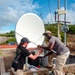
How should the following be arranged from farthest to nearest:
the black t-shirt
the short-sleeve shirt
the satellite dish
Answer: the satellite dish, the short-sleeve shirt, the black t-shirt

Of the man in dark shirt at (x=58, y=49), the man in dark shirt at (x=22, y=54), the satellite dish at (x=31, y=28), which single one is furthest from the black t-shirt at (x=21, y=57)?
the satellite dish at (x=31, y=28)

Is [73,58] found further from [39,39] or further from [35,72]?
[35,72]

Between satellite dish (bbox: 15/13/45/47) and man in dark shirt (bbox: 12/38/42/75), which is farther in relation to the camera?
satellite dish (bbox: 15/13/45/47)

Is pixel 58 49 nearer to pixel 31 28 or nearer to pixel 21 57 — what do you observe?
pixel 21 57

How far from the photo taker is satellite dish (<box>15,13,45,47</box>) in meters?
9.98

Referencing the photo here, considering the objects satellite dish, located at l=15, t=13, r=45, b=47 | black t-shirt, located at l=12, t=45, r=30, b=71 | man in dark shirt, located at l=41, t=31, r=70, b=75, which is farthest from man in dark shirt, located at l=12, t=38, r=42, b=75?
satellite dish, located at l=15, t=13, r=45, b=47

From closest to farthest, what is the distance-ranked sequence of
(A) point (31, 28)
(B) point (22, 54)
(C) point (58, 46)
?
1. (B) point (22, 54)
2. (C) point (58, 46)
3. (A) point (31, 28)

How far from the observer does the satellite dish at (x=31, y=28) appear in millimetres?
9977

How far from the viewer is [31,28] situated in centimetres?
1068

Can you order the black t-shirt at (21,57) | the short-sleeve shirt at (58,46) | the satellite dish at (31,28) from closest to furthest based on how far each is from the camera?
the black t-shirt at (21,57) < the short-sleeve shirt at (58,46) < the satellite dish at (31,28)

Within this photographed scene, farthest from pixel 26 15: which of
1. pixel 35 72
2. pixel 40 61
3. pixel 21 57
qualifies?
pixel 21 57

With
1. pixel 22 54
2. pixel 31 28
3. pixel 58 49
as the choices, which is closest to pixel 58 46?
pixel 58 49

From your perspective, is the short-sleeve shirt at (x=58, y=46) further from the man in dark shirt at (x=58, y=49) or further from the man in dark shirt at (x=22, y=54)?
the man in dark shirt at (x=22, y=54)

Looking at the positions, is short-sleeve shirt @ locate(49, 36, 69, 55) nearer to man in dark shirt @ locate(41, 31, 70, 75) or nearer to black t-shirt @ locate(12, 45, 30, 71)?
man in dark shirt @ locate(41, 31, 70, 75)
